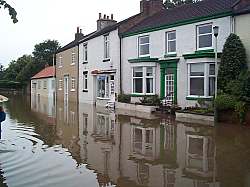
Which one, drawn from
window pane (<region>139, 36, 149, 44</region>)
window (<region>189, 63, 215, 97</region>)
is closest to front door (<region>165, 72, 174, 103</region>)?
window (<region>189, 63, 215, 97</region>)

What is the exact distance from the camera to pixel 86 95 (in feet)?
125

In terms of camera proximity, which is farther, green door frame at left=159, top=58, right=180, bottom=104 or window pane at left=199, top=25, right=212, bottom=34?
green door frame at left=159, top=58, right=180, bottom=104

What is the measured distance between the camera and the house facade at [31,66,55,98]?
5465 cm

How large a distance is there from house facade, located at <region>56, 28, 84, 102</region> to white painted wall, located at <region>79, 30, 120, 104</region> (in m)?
2.13

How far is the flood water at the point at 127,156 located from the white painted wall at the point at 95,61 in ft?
48.9

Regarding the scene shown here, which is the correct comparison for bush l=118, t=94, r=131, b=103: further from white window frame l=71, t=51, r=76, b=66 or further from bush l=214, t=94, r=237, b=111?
white window frame l=71, t=51, r=76, b=66

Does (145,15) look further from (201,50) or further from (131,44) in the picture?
(201,50)

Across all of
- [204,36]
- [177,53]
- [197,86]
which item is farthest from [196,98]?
[204,36]

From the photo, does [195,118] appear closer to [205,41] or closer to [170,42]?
[205,41]

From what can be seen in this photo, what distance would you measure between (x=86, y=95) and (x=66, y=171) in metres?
29.0

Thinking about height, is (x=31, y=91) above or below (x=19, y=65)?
below

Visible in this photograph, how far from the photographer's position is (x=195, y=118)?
19.8 metres

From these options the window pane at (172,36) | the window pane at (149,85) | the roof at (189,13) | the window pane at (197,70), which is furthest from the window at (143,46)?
the window pane at (197,70)

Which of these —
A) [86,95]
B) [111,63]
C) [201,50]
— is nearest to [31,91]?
[86,95]
